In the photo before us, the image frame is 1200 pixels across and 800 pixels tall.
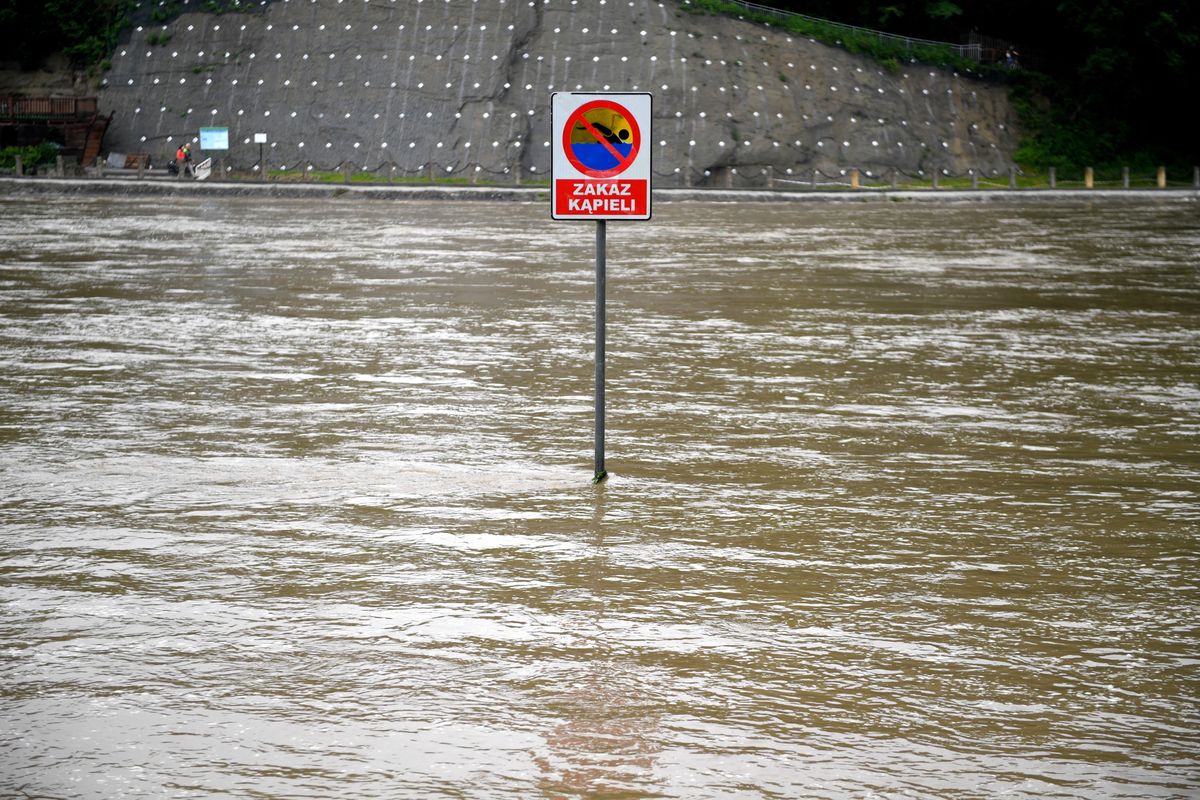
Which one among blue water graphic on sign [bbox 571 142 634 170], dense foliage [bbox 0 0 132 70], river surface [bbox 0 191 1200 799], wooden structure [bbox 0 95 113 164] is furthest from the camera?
dense foliage [bbox 0 0 132 70]

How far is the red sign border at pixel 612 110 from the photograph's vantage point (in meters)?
9.34

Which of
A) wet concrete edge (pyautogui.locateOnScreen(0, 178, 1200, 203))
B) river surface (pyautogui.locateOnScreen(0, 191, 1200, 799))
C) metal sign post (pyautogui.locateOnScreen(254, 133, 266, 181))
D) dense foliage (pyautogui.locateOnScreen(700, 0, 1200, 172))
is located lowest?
river surface (pyautogui.locateOnScreen(0, 191, 1200, 799))

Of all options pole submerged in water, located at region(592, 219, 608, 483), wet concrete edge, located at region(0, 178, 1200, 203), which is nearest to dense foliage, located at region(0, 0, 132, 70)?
wet concrete edge, located at region(0, 178, 1200, 203)

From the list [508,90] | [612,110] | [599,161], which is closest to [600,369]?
[599,161]

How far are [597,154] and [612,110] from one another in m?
0.33

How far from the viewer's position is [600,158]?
31.4ft

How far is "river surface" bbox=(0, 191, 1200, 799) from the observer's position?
531 cm

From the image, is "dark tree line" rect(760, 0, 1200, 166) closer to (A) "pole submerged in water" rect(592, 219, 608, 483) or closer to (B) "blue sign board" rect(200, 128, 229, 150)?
(B) "blue sign board" rect(200, 128, 229, 150)

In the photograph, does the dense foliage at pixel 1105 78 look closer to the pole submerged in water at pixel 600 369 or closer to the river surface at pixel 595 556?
the river surface at pixel 595 556

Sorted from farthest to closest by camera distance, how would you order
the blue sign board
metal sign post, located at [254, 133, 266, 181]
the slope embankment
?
the slope embankment
metal sign post, located at [254, 133, 266, 181]
the blue sign board

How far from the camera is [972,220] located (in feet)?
136

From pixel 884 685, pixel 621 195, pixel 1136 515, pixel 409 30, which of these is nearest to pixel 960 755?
pixel 884 685

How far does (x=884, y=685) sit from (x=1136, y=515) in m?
3.64

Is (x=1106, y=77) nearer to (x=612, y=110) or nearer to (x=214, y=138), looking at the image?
(x=214, y=138)
